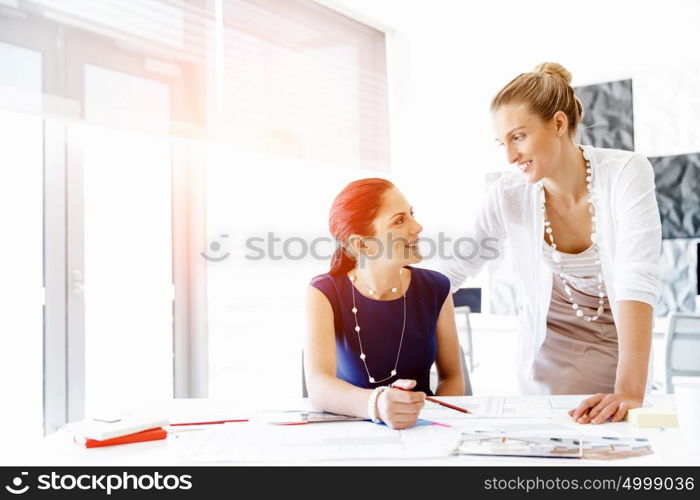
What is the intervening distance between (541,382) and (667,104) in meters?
2.99

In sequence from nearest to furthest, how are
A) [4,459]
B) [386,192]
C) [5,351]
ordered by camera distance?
[4,459], [386,192], [5,351]

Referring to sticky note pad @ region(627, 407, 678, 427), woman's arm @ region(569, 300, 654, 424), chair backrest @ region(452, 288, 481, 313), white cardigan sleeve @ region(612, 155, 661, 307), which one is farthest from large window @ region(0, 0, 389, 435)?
sticky note pad @ region(627, 407, 678, 427)

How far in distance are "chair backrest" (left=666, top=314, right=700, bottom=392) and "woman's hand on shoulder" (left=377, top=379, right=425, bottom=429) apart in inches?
93.4

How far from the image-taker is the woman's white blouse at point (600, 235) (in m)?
1.59

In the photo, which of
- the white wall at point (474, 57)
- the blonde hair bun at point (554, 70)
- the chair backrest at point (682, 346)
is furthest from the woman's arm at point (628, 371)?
the white wall at point (474, 57)

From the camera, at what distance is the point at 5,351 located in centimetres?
277

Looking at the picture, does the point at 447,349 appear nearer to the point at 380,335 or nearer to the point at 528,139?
the point at 380,335

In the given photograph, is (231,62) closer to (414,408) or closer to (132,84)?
(132,84)

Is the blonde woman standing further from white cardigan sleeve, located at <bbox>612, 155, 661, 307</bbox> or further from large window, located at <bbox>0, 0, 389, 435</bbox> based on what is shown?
large window, located at <bbox>0, 0, 389, 435</bbox>

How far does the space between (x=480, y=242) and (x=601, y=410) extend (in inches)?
31.4

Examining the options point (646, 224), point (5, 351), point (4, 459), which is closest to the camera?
point (4, 459)

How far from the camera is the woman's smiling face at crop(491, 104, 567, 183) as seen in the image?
5.69 feet

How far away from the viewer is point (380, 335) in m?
1.81
